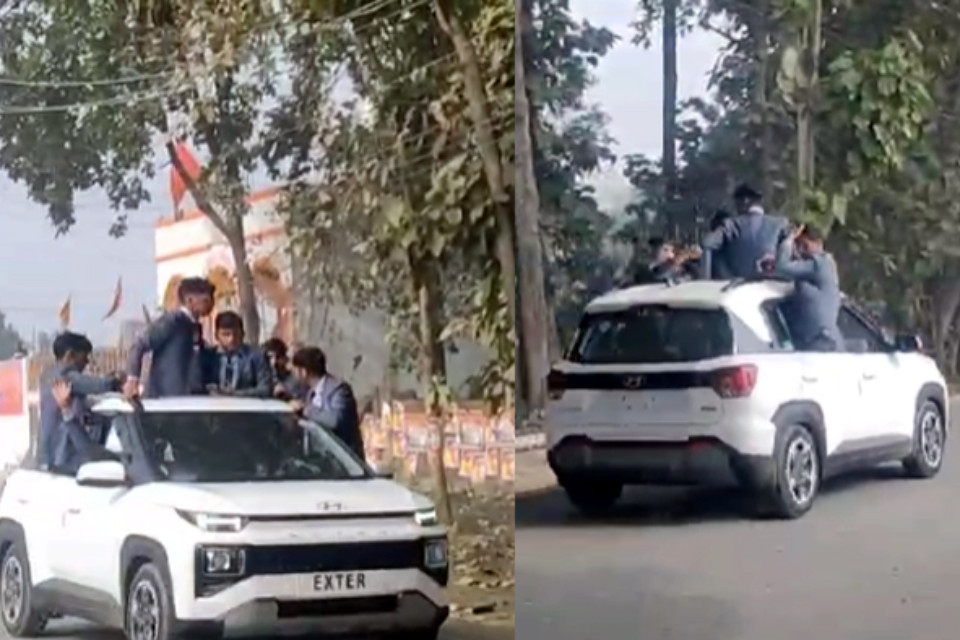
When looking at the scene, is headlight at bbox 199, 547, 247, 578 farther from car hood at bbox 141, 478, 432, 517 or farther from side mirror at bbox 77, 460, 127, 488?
side mirror at bbox 77, 460, 127, 488

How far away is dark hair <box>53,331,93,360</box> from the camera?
3211 mm

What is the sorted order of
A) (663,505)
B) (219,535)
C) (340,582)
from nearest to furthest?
1. (219,535)
2. (340,582)
3. (663,505)

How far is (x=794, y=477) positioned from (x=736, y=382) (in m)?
0.25

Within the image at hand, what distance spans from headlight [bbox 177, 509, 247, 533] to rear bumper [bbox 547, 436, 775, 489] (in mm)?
739

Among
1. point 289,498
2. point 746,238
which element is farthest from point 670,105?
point 289,498

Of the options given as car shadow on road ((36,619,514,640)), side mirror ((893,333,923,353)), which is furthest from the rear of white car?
car shadow on road ((36,619,514,640))

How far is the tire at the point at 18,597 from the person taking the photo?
322 centimetres

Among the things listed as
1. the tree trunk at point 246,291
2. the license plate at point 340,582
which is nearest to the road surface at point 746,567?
the license plate at point 340,582

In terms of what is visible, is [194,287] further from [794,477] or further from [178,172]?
[794,477]

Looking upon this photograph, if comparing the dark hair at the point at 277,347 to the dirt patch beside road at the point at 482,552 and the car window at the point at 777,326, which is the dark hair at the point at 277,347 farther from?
the car window at the point at 777,326

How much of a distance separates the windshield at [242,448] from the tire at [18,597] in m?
0.45

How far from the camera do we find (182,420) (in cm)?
314

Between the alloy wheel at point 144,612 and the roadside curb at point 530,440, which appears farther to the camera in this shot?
the roadside curb at point 530,440

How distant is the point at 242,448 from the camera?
314 centimetres
